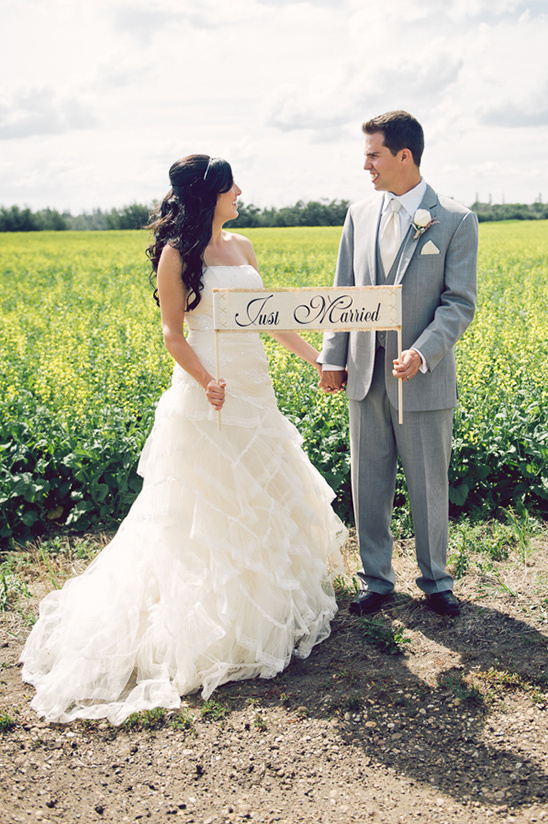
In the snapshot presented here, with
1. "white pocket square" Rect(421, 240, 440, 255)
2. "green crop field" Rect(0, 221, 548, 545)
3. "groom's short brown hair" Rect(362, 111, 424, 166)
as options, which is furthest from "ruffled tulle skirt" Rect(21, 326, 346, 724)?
"green crop field" Rect(0, 221, 548, 545)

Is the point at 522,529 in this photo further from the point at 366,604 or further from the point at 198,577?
the point at 198,577

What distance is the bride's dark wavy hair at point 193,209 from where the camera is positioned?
3434 millimetres

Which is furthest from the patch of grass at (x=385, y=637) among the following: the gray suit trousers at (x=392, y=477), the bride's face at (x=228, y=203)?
the bride's face at (x=228, y=203)

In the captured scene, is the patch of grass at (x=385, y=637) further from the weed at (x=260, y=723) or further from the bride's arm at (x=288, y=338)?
the bride's arm at (x=288, y=338)

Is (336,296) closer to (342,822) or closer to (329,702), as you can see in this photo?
(329,702)

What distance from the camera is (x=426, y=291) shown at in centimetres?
362

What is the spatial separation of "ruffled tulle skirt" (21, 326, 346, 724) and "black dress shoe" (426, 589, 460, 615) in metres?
0.60

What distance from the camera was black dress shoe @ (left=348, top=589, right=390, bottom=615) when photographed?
159 inches

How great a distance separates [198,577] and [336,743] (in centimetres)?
101

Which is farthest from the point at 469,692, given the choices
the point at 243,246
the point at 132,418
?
the point at 132,418

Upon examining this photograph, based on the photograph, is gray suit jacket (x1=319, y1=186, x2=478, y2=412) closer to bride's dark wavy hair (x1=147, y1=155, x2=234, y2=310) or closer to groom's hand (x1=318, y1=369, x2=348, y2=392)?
groom's hand (x1=318, y1=369, x2=348, y2=392)

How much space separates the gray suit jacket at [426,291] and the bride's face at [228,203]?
67cm

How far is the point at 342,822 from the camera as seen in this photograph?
8.60ft

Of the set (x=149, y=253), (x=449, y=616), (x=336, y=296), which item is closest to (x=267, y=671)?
(x=449, y=616)
